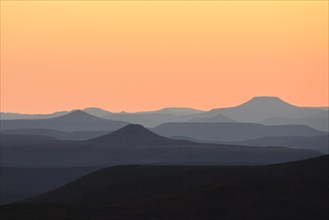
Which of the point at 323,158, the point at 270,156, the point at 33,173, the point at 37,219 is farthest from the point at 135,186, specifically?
the point at 270,156

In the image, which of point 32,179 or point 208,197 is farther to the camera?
point 32,179

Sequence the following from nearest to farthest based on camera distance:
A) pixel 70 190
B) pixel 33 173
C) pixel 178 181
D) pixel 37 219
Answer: pixel 37 219 → pixel 178 181 → pixel 70 190 → pixel 33 173

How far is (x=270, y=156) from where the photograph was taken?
189750 mm

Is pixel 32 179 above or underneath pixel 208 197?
above

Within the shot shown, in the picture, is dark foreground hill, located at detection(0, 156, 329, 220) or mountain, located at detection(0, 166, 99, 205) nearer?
dark foreground hill, located at detection(0, 156, 329, 220)

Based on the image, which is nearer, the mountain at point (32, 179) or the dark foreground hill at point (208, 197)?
the dark foreground hill at point (208, 197)

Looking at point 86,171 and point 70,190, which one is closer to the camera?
point 70,190

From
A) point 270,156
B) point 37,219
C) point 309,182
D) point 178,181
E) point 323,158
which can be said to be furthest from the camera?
point 270,156

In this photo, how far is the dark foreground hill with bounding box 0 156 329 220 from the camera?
6369 centimetres

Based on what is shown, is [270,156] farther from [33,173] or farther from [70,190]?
[70,190]

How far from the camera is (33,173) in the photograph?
161500 mm

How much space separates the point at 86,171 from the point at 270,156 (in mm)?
42981

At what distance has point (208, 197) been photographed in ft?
232

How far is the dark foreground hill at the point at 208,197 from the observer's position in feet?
209
